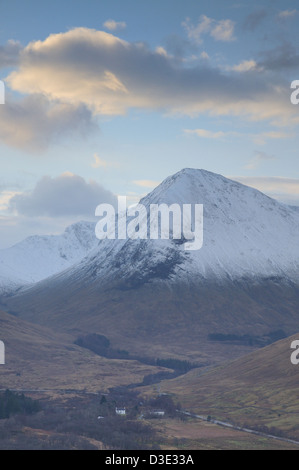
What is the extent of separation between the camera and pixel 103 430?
161625 millimetres

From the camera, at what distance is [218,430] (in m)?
176

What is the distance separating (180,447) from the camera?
483 ft
